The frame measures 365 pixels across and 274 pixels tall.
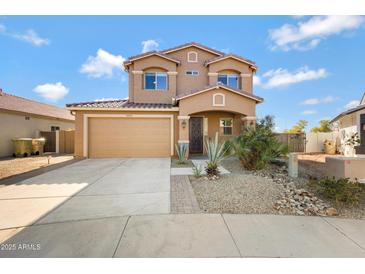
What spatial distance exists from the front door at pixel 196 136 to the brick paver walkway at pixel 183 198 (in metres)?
6.82

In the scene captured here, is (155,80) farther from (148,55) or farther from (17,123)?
(17,123)

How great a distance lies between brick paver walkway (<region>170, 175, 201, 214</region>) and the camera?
4199mm

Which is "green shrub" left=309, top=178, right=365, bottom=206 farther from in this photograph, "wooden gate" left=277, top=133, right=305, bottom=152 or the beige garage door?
"wooden gate" left=277, top=133, right=305, bottom=152

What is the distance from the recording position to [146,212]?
408cm

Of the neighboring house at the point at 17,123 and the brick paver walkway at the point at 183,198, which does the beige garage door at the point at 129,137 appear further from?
the neighboring house at the point at 17,123

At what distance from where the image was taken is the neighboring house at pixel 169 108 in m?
11.4

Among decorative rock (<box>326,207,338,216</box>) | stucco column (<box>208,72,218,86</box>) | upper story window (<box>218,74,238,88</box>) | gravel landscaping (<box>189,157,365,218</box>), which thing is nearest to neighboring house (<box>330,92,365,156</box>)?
gravel landscaping (<box>189,157,365,218</box>)

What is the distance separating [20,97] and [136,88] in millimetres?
14160

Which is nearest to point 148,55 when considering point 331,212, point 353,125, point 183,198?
point 183,198

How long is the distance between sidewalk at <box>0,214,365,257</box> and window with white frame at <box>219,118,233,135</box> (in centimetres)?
995

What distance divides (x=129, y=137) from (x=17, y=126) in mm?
10158

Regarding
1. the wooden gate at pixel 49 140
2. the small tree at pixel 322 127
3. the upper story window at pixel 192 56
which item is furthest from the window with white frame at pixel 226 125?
the small tree at pixel 322 127

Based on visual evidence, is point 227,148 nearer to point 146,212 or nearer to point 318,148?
point 146,212
